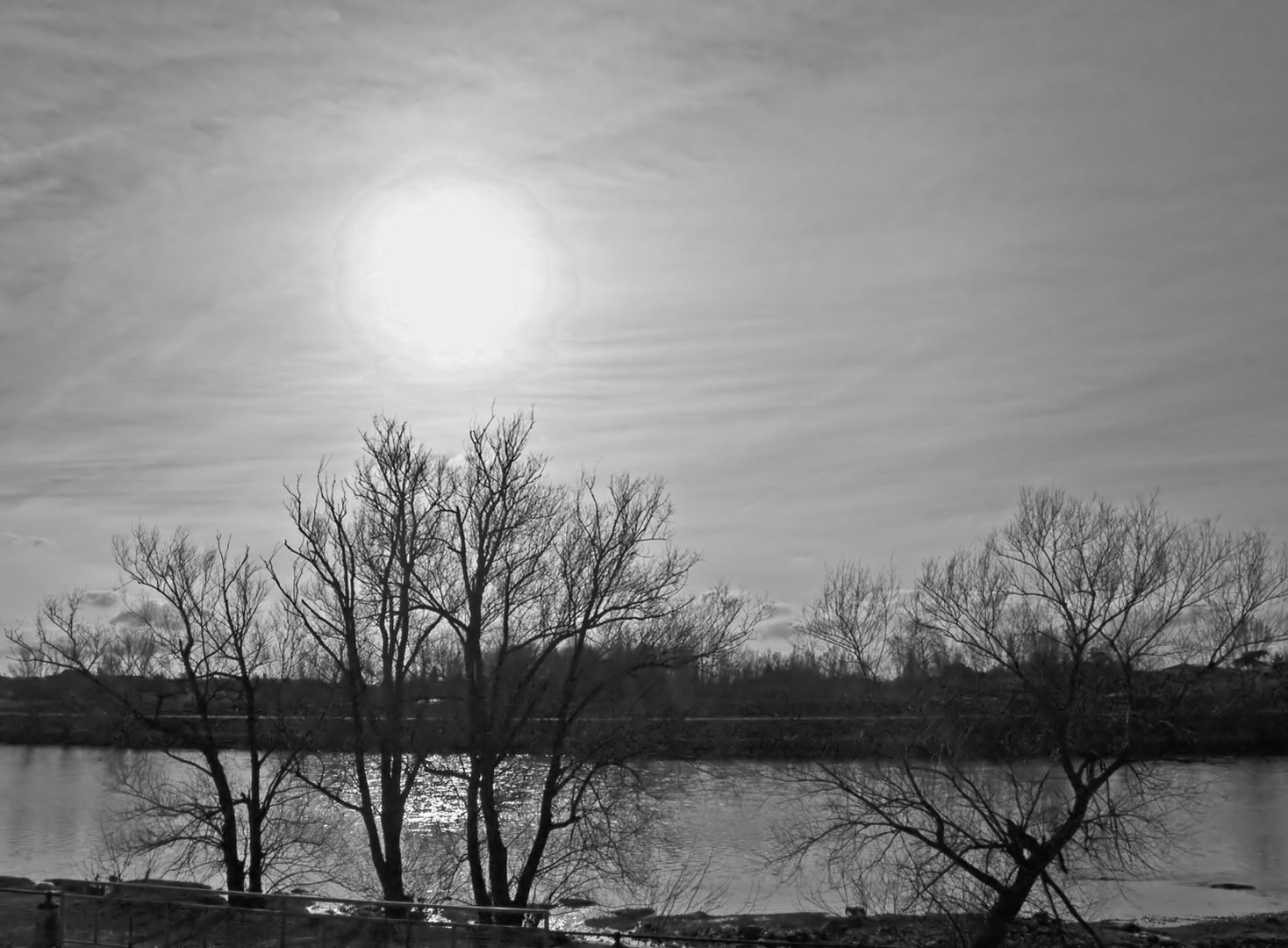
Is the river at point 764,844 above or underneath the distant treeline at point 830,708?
underneath

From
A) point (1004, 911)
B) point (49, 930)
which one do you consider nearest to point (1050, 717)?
point (1004, 911)

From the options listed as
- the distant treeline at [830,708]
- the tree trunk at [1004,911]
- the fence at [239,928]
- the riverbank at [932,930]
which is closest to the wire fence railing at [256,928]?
the fence at [239,928]

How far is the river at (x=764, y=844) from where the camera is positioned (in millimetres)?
26891

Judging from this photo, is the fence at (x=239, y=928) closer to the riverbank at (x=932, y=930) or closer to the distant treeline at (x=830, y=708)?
the distant treeline at (x=830, y=708)

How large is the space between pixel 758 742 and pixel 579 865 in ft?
107

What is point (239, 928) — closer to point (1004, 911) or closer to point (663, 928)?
point (663, 928)

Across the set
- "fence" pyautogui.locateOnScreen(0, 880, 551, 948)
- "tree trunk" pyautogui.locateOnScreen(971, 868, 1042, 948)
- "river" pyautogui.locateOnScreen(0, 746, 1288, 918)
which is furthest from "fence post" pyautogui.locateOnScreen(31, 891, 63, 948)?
"tree trunk" pyautogui.locateOnScreen(971, 868, 1042, 948)

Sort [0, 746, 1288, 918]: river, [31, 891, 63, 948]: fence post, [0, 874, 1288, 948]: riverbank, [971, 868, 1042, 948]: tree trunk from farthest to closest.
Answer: [0, 746, 1288, 918]: river, [971, 868, 1042, 948]: tree trunk, [31, 891, 63, 948]: fence post, [0, 874, 1288, 948]: riverbank

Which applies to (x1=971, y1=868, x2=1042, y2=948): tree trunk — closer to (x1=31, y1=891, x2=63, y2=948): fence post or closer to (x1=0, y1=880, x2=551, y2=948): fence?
(x1=0, y1=880, x2=551, y2=948): fence

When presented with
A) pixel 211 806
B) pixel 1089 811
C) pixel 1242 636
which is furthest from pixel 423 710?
pixel 1242 636

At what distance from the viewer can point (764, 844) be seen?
32.2 meters

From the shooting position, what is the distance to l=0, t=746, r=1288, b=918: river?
88.2 ft

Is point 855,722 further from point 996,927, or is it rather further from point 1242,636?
point 1242,636

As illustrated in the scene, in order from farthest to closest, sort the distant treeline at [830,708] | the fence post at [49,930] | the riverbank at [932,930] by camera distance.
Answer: the riverbank at [932,930], the distant treeline at [830,708], the fence post at [49,930]
